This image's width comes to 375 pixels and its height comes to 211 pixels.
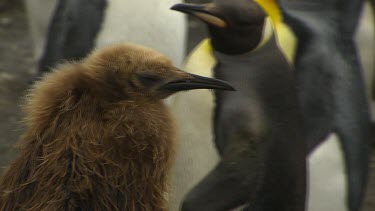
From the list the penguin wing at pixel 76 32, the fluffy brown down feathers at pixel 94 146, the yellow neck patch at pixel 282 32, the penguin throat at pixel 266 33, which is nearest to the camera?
the fluffy brown down feathers at pixel 94 146

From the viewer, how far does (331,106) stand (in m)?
3.04

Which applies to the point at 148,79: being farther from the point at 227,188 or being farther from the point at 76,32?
the point at 76,32

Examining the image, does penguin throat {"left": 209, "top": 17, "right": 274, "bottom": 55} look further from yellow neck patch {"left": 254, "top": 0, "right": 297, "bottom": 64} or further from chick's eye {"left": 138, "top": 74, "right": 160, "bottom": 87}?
chick's eye {"left": 138, "top": 74, "right": 160, "bottom": 87}

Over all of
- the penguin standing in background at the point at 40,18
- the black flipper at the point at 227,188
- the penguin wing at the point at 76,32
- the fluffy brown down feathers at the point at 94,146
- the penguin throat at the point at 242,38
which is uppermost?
the fluffy brown down feathers at the point at 94,146

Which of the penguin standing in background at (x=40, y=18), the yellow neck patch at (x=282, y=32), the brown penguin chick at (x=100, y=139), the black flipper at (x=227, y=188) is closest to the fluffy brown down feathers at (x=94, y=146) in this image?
the brown penguin chick at (x=100, y=139)

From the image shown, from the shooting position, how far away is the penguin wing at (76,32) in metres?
3.34

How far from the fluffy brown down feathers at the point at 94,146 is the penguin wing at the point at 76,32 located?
1527 mm

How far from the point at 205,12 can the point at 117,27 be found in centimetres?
80

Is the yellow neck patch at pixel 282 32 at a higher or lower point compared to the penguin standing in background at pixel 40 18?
higher

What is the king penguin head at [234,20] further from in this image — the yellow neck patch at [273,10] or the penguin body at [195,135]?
the yellow neck patch at [273,10]

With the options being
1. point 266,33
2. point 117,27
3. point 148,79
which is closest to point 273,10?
point 266,33

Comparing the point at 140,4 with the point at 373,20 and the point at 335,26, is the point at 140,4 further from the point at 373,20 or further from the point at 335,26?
the point at 373,20

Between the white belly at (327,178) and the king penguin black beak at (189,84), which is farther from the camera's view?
the white belly at (327,178)

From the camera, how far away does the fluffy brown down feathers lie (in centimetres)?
174
